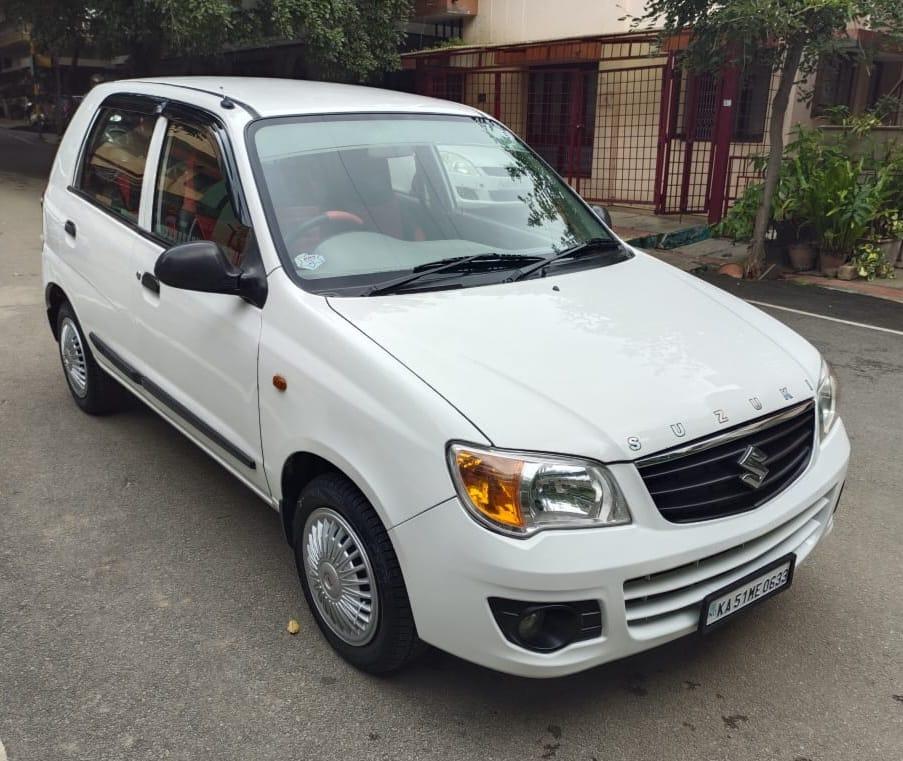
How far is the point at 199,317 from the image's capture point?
11.0 feet

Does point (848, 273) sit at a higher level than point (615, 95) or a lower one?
lower

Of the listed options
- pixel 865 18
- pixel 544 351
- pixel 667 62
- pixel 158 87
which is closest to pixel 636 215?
pixel 667 62

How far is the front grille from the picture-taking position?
2408 millimetres

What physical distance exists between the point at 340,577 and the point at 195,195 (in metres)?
1.76

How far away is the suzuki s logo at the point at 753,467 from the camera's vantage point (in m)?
2.53

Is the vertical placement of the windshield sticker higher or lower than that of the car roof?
lower

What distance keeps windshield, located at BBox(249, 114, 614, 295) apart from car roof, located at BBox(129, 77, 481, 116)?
6 cm

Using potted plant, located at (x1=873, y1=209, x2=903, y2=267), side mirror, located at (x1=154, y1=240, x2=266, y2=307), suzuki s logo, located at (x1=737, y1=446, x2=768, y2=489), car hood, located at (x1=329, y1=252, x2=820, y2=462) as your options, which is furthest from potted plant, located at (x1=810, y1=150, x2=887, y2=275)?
side mirror, located at (x1=154, y1=240, x2=266, y2=307)

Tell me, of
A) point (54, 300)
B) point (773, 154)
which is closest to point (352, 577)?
point (54, 300)

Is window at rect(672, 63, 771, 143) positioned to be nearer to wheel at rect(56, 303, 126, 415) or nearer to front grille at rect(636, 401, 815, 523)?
wheel at rect(56, 303, 126, 415)

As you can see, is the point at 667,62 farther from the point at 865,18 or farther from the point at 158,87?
the point at 158,87

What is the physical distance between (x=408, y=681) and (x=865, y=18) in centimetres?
804

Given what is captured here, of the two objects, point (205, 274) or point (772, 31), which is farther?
point (772, 31)

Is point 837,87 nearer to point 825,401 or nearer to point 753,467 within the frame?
point 825,401
